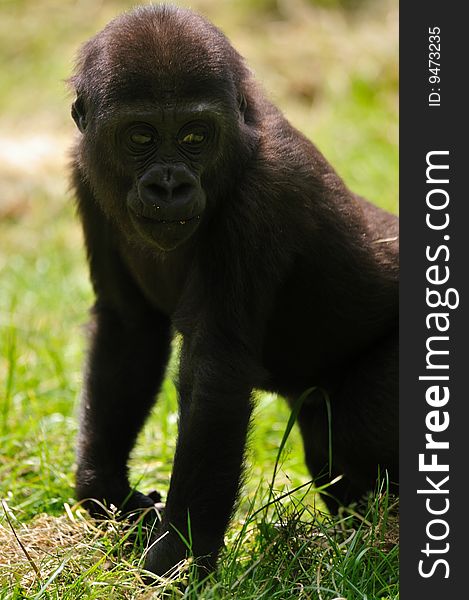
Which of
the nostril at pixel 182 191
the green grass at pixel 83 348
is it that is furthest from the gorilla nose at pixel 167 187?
the green grass at pixel 83 348

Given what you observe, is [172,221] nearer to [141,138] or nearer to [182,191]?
[182,191]

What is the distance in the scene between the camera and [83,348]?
8.07 meters

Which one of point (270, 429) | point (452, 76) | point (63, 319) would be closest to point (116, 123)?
point (452, 76)

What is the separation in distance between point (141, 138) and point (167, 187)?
34 centimetres

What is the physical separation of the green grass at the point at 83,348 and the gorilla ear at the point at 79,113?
1345 millimetres

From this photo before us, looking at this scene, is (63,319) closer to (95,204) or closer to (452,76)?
(95,204)

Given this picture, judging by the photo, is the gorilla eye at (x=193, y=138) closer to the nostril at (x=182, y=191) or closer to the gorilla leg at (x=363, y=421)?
the nostril at (x=182, y=191)

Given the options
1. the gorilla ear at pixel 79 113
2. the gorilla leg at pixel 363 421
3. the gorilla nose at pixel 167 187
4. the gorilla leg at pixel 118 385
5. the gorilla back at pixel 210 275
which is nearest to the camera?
Result: the gorilla nose at pixel 167 187

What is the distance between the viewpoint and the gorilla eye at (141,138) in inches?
184

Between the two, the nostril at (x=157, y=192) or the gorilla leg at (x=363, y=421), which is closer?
the nostril at (x=157, y=192)

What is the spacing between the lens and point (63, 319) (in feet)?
29.2

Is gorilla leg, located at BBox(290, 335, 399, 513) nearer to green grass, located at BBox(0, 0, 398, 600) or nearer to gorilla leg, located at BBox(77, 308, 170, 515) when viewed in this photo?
green grass, located at BBox(0, 0, 398, 600)

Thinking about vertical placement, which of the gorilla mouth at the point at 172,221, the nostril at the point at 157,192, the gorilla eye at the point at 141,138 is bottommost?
the gorilla mouth at the point at 172,221

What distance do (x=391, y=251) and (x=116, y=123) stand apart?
1857 mm
